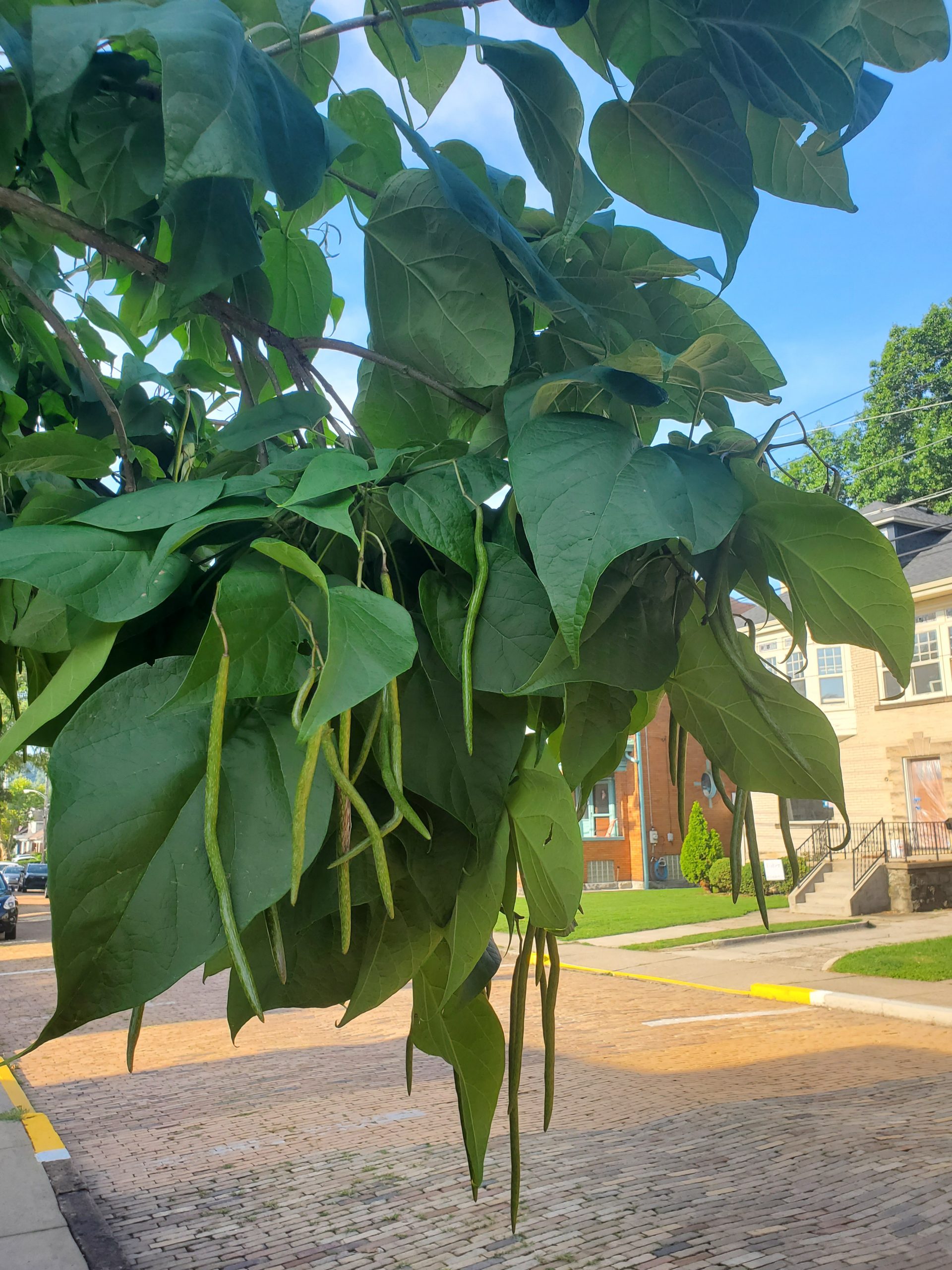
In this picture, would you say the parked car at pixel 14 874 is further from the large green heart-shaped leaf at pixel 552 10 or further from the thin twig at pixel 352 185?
the large green heart-shaped leaf at pixel 552 10

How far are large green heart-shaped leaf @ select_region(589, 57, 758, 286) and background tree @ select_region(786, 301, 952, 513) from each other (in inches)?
894

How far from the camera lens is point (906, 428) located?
2480 centimetres

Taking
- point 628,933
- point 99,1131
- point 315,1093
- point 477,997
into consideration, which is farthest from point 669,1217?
point 628,933

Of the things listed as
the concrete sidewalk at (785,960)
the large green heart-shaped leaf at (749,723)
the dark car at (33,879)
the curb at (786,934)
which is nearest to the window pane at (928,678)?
the concrete sidewalk at (785,960)

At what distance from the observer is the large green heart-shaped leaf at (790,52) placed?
0.52m

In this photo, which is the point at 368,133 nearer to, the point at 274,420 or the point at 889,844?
the point at 274,420

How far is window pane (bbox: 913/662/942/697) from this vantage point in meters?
16.0

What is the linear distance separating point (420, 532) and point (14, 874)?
30.5 metres

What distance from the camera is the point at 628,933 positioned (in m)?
13.7

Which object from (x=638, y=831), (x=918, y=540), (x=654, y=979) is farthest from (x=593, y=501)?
(x=638, y=831)

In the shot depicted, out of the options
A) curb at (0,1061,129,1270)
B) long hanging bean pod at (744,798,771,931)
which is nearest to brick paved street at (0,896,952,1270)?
curb at (0,1061,129,1270)

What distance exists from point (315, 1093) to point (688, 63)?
665 cm

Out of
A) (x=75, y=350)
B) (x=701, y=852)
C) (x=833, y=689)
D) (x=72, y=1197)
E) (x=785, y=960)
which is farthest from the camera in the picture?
(x=701, y=852)

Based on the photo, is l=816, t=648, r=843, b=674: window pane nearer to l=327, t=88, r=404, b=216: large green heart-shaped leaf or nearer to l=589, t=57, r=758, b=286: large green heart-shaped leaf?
l=327, t=88, r=404, b=216: large green heart-shaped leaf
